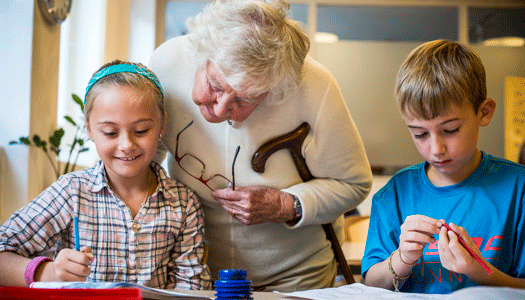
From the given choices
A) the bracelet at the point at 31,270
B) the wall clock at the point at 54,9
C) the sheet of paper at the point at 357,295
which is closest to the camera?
the sheet of paper at the point at 357,295

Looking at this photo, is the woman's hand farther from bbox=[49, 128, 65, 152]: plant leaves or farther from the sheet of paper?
bbox=[49, 128, 65, 152]: plant leaves

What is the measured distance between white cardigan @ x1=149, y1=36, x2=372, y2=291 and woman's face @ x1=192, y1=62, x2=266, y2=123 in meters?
0.11

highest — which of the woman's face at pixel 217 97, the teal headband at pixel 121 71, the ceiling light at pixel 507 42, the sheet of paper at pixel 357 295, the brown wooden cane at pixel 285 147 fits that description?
the ceiling light at pixel 507 42

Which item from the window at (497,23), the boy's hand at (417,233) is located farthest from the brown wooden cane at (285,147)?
the window at (497,23)

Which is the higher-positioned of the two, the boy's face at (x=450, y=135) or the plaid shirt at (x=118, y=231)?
the boy's face at (x=450, y=135)

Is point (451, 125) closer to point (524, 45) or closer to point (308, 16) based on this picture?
point (308, 16)

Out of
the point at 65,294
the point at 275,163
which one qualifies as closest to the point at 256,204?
the point at 275,163

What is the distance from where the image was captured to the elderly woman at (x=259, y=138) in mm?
1453

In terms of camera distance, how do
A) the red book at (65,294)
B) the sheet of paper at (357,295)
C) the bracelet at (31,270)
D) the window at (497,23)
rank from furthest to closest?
the window at (497,23) → the bracelet at (31,270) → the sheet of paper at (357,295) → the red book at (65,294)

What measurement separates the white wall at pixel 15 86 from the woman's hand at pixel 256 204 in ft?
4.13

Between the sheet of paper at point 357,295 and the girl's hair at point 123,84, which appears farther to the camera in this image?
the girl's hair at point 123,84

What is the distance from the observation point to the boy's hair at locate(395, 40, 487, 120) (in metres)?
1.28

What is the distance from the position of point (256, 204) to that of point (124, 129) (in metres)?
0.48

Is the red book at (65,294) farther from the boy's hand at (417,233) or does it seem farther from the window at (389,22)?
the window at (389,22)
